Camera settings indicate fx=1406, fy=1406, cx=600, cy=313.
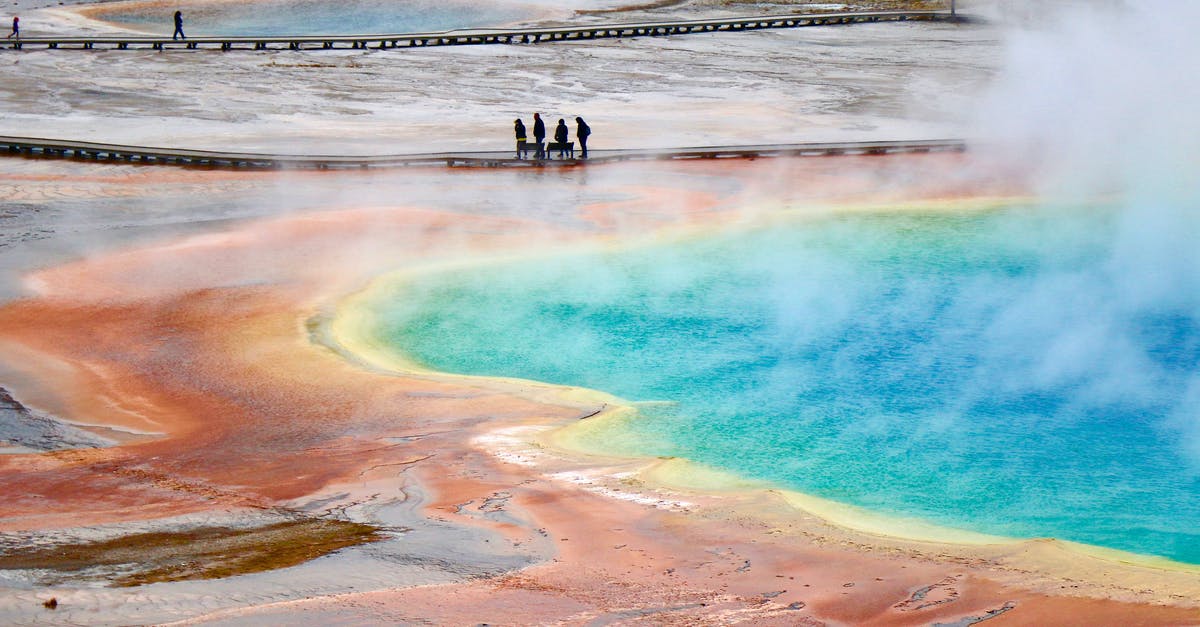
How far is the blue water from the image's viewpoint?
4850cm

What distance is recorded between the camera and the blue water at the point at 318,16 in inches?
1910

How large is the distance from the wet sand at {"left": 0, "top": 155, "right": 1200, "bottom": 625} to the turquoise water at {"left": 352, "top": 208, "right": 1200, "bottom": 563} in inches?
39.0

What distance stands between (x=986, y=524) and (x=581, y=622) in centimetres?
407

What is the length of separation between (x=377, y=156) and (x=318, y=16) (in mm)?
29321

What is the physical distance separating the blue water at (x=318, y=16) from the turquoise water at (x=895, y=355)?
3003 centimetres

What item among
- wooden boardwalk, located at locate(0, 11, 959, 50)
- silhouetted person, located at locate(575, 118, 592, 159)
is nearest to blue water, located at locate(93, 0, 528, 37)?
wooden boardwalk, located at locate(0, 11, 959, 50)

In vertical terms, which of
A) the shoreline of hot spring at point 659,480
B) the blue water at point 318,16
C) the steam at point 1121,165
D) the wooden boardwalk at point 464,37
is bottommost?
the shoreline of hot spring at point 659,480

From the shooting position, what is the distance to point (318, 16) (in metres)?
52.1

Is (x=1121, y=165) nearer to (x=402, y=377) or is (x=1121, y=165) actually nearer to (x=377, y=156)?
(x=377, y=156)

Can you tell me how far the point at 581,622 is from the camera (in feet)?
26.6

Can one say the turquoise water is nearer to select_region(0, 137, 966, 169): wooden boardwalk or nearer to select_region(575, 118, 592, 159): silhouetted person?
select_region(0, 137, 966, 169): wooden boardwalk

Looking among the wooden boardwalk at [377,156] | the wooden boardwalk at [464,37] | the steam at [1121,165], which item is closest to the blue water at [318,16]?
the wooden boardwalk at [464,37]

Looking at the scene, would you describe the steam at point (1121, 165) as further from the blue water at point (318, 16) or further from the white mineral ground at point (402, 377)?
the blue water at point (318, 16)

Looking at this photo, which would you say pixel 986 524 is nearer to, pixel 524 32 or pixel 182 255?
pixel 182 255
